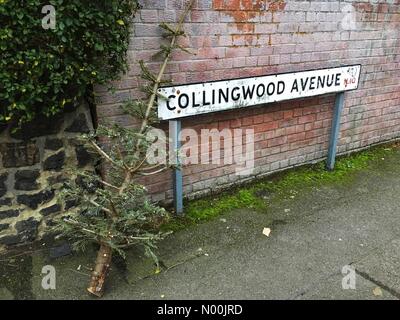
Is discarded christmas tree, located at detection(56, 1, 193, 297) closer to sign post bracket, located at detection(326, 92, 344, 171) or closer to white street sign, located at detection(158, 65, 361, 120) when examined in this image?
white street sign, located at detection(158, 65, 361, 120)

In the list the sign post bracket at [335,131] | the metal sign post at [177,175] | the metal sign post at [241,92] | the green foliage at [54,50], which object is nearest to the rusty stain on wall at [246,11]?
the metal sign post at [241,92]

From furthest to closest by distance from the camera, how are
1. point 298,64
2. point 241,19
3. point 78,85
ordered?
1. point 298,64
2. point 241,19
3. point 78,85

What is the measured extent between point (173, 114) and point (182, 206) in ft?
2.98

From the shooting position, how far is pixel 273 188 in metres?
4.21

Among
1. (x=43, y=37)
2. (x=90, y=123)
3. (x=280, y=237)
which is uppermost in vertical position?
(x=43, y=37)

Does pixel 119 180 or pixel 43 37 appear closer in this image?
pixel 43 37

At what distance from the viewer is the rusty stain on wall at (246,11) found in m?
3.43

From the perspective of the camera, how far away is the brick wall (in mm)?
3197

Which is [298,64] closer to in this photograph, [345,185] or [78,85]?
[345,185]

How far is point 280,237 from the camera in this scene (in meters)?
3.31

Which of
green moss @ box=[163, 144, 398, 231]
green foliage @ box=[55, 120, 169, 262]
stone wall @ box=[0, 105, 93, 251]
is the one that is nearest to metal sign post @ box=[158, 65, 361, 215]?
green moss @ box=[163, 144, 398, 231]

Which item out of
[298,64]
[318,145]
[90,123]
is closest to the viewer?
[90,123]

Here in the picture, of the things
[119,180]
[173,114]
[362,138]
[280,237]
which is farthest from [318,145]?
[119,180]

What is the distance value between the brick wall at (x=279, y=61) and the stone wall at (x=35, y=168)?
1.01 feet
